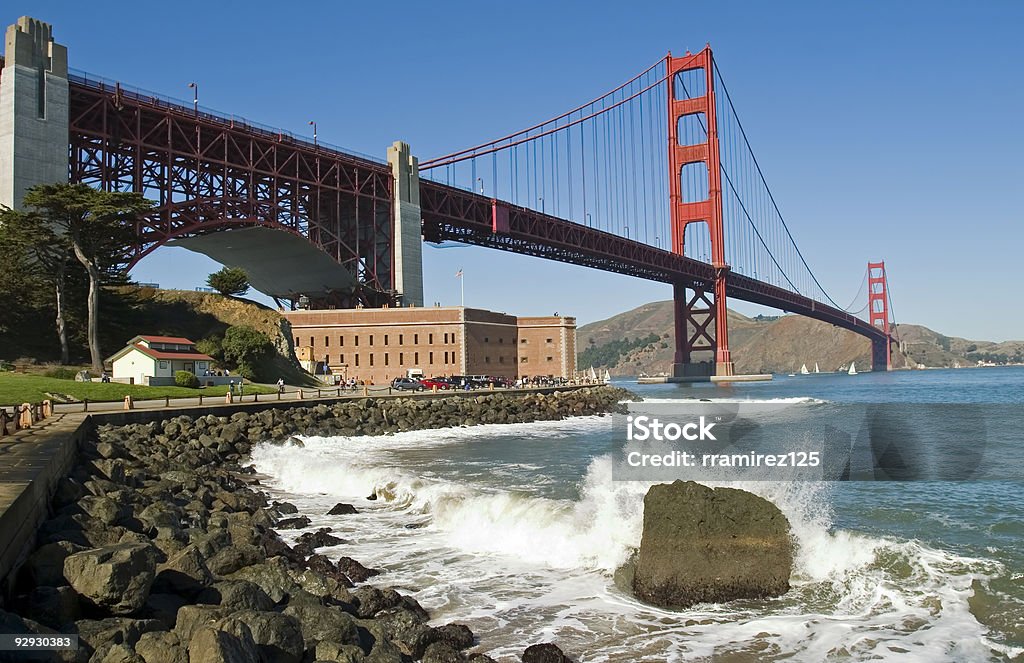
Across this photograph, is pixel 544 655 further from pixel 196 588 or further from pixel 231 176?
pixel 231 176

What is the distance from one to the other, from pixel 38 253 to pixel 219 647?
4340 centimetres

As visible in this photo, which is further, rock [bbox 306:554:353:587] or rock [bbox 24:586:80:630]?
rock [bbox 306:554:353:587]

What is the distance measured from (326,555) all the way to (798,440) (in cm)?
2626

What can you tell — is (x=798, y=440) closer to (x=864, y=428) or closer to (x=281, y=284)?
(x=864, y=428)

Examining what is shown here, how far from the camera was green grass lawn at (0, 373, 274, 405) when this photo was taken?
100ft

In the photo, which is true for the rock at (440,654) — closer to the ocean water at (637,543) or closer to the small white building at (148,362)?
the ocean water at (637,543)

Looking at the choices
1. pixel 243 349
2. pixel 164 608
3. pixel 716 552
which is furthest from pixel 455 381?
pixel 164 608

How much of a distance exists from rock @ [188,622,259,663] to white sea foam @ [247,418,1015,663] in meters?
3.43

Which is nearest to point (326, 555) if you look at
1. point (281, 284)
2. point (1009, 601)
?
point (1009, 601)

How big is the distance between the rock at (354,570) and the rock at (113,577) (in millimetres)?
4497

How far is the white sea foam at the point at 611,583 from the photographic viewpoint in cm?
973

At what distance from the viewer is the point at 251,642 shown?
7336 mm

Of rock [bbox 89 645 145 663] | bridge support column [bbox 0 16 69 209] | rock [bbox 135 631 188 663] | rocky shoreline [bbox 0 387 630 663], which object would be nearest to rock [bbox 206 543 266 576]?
rocky shoreline [bbox 0 387 630 663]

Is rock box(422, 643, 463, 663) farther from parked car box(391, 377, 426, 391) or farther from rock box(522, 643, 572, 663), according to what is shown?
parked car box(391, 377, 426, 391)
